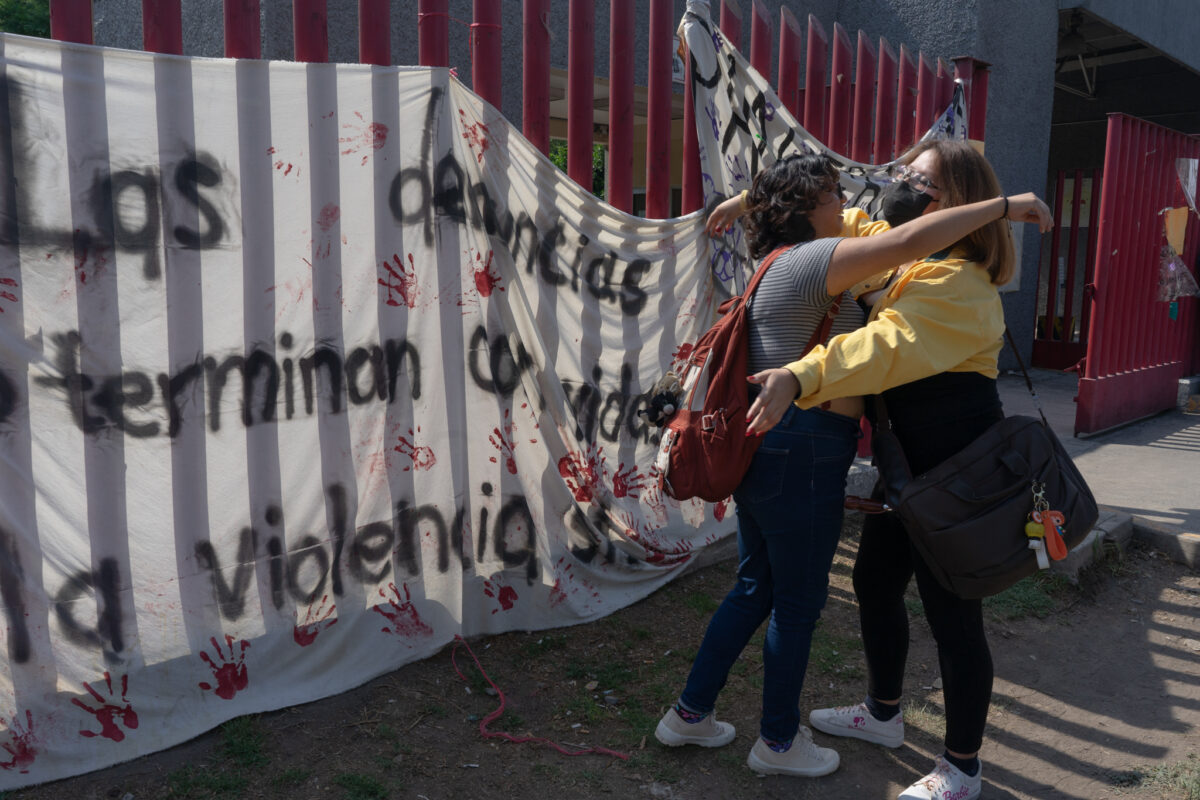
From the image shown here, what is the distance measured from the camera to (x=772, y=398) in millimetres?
2232

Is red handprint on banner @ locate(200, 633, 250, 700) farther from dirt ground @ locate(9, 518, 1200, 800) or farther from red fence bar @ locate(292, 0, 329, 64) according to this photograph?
red fence bar @ locate(292, 0, 329, 64)

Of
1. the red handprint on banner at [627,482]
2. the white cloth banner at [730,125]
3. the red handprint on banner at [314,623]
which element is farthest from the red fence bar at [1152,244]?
the red handprint on banner at [314,623]

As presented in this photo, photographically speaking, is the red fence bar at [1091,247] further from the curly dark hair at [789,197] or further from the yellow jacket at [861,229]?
the curly dark hair at [789,197]

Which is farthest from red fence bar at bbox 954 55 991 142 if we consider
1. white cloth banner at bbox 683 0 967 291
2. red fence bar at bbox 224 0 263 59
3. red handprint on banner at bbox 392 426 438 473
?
red fence bar at bbox 224 0 263 59

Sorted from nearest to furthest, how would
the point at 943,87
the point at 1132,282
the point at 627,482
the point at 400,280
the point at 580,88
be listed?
the point at 400,280 < the point at 580,88 < the point at 627,482 < the point at 943,87 < the point at 1132,282

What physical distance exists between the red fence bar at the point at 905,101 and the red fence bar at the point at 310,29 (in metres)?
3.33

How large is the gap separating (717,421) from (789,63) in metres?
2.67

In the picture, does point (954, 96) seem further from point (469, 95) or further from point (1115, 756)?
point (1115, 756)

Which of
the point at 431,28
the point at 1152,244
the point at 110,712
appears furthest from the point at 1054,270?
the point at 110,712

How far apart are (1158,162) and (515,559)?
6590mm

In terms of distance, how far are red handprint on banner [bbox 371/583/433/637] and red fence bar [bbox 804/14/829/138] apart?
3043 millimetres

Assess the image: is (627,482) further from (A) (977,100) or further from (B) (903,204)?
(A) (977,100)

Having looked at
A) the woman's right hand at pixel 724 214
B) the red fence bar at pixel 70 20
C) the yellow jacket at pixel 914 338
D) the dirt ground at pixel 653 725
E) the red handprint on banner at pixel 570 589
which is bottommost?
the dirt ground at pixel 653 725

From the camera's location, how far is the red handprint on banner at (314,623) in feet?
9.87
